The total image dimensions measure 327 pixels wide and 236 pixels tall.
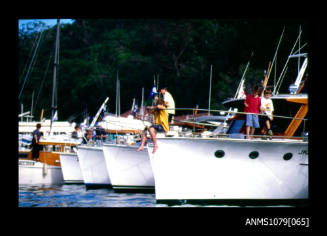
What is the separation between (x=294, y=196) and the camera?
516 inches

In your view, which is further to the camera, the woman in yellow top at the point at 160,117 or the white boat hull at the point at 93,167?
the white boat hull at the point at 93,167

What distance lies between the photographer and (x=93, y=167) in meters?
19.9

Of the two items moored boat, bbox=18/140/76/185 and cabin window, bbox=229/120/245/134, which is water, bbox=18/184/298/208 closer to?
cabin window, bbox=229/120/245/134

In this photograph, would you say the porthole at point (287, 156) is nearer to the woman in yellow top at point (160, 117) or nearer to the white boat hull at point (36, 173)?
the woman in yellow top at point (160, 117)

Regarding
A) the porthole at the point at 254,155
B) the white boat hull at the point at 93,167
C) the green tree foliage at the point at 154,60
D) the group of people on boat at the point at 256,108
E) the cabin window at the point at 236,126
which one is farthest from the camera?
the green tree foliage at the point at 154,60

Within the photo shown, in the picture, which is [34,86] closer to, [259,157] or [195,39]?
[195,39]

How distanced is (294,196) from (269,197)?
68cm

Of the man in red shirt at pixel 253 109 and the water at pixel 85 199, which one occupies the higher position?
the man in red shirt at pixel 253 109

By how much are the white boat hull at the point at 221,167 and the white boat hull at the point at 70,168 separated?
33.2 ft

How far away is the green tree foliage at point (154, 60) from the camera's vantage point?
40.4 m

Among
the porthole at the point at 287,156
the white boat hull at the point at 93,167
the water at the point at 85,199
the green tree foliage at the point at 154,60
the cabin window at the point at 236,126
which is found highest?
the green tree foliage at the point at 154,60

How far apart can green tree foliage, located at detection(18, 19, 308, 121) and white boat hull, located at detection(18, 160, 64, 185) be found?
15.5m

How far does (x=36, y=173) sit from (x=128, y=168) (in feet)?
21.6

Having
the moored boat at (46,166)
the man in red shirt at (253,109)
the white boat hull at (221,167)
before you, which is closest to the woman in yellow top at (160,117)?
the white boat hull at (221,167)
